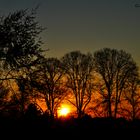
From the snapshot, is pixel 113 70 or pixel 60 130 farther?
pixel 113 70

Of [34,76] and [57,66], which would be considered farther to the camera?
[57,66]

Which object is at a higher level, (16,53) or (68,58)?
(68,58)

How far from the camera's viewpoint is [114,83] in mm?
43500

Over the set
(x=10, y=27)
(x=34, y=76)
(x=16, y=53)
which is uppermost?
(x=10, y=27)

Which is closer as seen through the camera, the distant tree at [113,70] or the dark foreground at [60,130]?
the dark foreground at [60,130]

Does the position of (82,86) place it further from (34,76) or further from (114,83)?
(34,76)

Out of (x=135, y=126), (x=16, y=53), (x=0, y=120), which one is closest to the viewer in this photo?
(x=0, y=120)

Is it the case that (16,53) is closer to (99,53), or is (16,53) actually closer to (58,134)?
(58,134)

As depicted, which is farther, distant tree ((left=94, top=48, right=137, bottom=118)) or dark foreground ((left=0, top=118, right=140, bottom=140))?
distant tree ((left=94, top=48, right=137, bottom=118))

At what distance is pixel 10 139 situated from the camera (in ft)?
50.4

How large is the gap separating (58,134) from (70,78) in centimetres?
2823

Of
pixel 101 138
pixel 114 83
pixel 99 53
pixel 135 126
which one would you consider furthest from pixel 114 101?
pixel 101 138

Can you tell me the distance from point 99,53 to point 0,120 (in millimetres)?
26558

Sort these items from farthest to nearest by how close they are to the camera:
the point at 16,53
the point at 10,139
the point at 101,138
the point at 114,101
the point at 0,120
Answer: the point at 114,101, the point at 16,53, the point at 0,120, the point at 101,138, the point at 10,139
